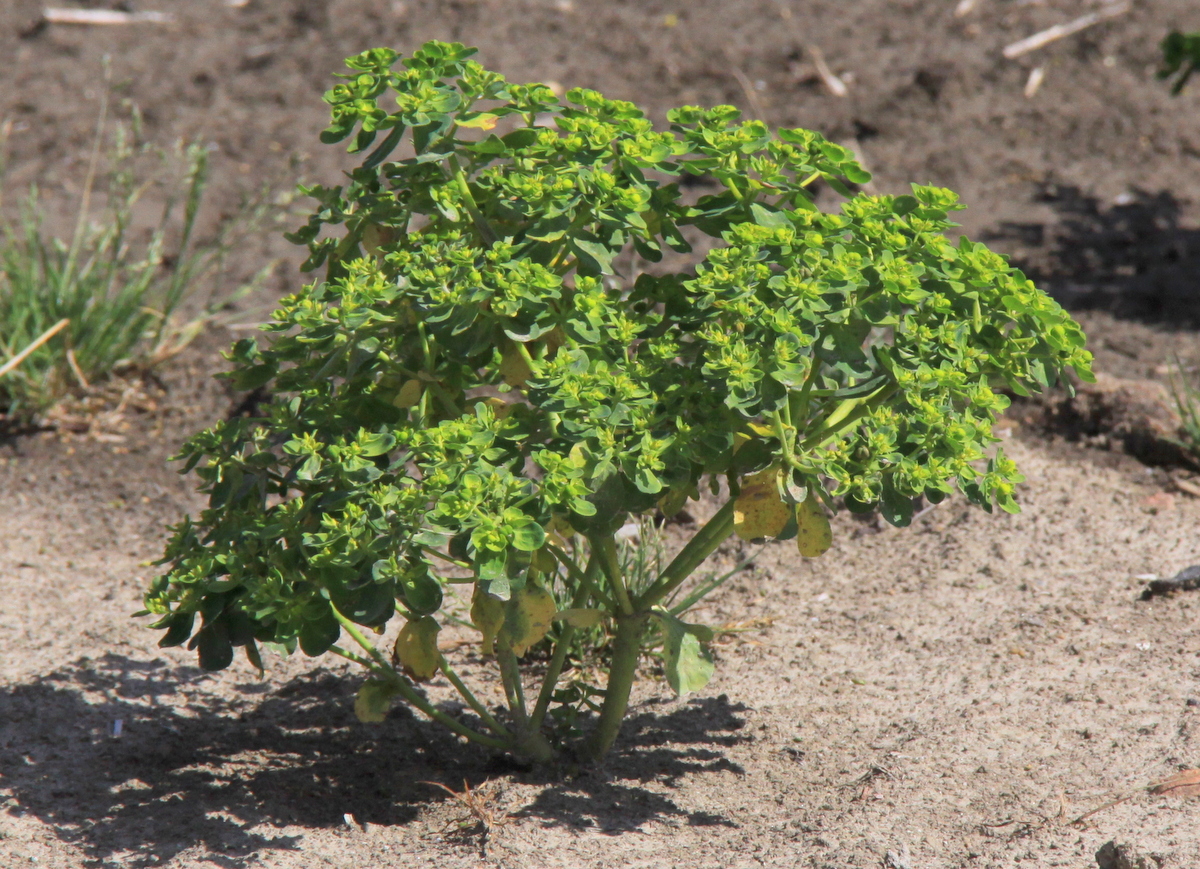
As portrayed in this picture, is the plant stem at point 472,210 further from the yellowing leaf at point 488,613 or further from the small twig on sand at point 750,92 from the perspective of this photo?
the small twig on sand at point 750,92

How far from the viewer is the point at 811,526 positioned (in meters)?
2.23

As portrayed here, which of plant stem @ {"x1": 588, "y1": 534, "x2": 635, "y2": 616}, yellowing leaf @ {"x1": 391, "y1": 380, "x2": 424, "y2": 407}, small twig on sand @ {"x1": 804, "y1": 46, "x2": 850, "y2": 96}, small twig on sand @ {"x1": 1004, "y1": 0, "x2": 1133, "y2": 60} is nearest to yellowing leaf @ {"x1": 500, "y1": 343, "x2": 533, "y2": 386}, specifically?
yellowing leaf @ {"x1": 391, "y1": 380, "x2": 424, "y2": 407}

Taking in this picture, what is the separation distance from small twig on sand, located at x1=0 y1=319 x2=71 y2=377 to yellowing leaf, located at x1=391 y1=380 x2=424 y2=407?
217cm

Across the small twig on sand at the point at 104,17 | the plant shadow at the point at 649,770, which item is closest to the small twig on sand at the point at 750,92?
the small twig on sand at the point at 104,17

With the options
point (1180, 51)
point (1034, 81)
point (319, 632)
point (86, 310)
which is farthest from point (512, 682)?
point (1034, 81)

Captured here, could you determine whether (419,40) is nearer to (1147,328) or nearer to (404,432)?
(1147,328)

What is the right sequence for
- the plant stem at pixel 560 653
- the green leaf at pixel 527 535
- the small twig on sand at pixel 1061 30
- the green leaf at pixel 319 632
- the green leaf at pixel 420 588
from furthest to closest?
the small twig on sand at pixel 1061 30
the plant stem at pixel 560 653
the green leaf at pixel 319 632
the green leaf at pixel 420 588
the green leaf at pixel 527 535

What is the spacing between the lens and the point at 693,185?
569 cm

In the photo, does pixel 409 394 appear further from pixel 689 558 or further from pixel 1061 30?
pixel 1061 30

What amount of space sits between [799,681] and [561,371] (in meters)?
1.38

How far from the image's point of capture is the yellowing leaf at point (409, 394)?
231 cm

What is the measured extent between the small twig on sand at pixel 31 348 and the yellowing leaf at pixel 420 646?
2.24 m

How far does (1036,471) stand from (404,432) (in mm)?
2483

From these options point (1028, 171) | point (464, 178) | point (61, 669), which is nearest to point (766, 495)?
point (464, 178)
